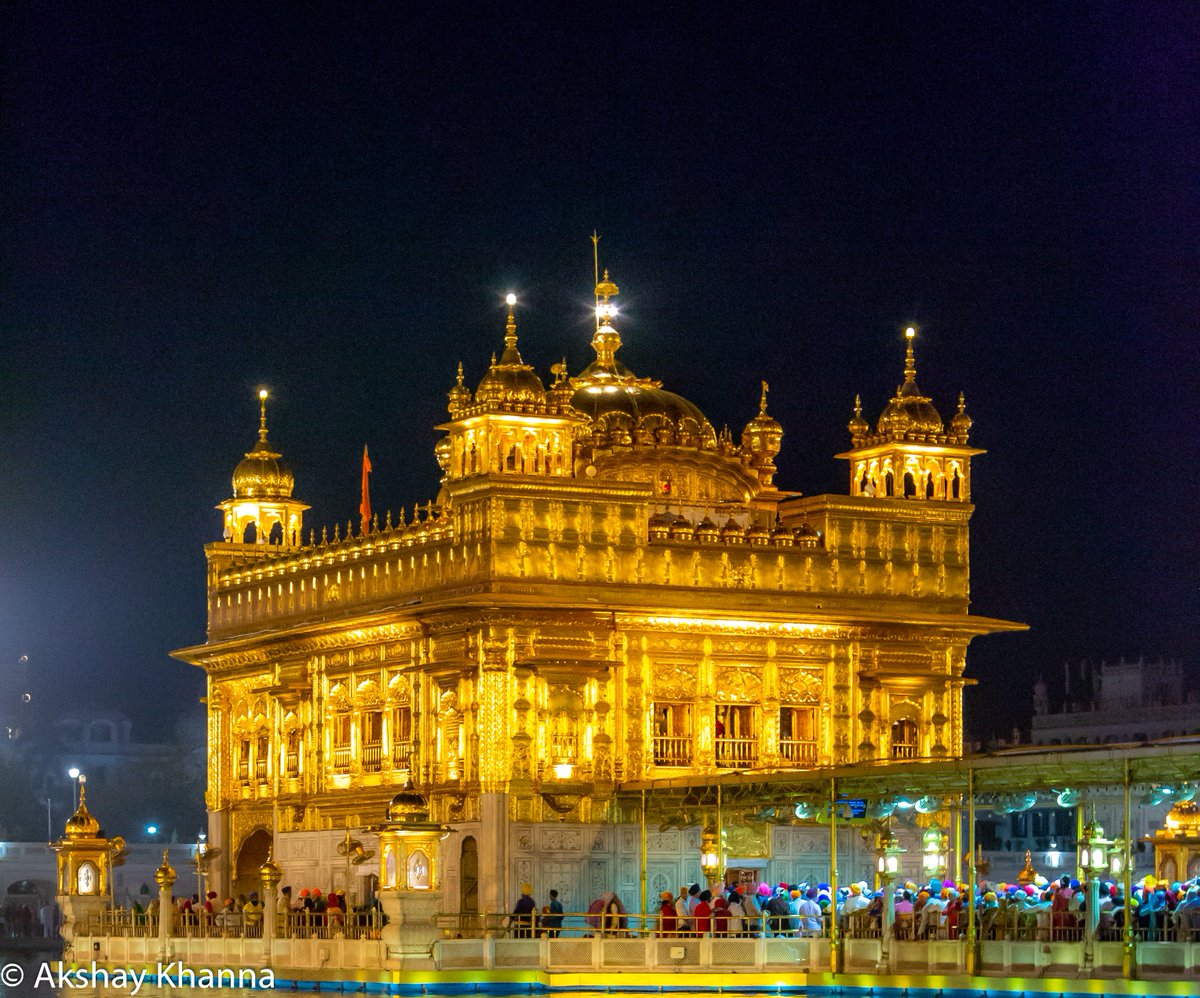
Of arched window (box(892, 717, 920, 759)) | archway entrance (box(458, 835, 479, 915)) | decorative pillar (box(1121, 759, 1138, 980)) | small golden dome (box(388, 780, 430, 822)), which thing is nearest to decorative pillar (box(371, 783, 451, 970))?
small golden dome (box(388, 780, 430, 822))

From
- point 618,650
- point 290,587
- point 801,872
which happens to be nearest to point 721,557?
point 618,650

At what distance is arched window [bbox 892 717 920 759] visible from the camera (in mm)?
42656

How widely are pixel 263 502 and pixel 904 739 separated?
11943mm

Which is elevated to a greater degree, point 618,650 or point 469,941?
point 618,650

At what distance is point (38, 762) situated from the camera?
9956 centimetres

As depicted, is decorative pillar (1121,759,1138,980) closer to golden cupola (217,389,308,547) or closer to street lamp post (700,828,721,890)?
street lamp post (700,828,721,890)

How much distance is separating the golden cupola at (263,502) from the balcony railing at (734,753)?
1019 centimetres

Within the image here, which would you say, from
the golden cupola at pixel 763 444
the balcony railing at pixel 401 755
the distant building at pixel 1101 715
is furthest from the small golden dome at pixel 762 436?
the distant building at pixel 1101 715

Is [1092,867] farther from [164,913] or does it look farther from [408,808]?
[164,913]

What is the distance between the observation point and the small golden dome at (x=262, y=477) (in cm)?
4794

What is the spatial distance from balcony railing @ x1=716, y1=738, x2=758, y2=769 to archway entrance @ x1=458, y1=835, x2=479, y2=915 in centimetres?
389

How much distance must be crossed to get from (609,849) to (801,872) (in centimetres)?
309

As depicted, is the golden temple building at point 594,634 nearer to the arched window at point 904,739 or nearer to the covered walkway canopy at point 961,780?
the arched window at point 904,739

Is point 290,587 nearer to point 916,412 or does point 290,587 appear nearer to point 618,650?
point 618,650
